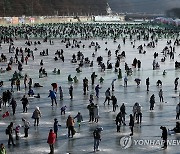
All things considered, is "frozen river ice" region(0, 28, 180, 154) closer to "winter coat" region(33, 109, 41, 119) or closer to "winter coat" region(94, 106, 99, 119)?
"winter coat" region(94, 106, 99, 119)

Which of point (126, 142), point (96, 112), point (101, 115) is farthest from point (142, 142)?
point (101, 115)

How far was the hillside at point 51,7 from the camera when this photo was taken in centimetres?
12425

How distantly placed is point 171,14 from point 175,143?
15064 centimetres

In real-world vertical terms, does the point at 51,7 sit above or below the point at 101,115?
above

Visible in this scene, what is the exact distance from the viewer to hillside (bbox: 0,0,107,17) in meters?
124

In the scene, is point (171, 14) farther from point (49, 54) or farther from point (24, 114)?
point (24, 114)

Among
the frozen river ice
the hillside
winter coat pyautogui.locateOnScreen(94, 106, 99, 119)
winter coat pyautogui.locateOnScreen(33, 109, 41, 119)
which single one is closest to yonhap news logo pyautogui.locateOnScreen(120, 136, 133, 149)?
the frozen river ice

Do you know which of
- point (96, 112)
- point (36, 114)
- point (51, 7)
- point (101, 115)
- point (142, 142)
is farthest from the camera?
point (51, 7)

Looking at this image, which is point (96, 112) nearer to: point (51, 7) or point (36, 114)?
point (36, 114)

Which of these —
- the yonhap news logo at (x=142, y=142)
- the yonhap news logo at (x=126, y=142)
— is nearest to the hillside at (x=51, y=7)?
the yonhap news logo at (x=126, y=142)

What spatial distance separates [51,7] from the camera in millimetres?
143375

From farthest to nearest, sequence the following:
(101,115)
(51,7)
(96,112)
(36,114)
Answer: (51,7) → (101,115) → (96,112) → (36,114)

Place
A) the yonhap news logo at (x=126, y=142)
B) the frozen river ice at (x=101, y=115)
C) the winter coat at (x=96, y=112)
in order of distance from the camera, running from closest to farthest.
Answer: the frozen river ice at (x=101, y=115) → the yonhap news logo at (x=126, y=142) → the winter coat at (x=96, y=112)

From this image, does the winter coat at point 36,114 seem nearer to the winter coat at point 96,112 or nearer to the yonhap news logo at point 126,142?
the winter coat at point 96,112
